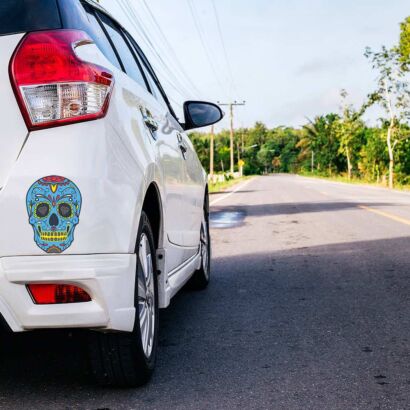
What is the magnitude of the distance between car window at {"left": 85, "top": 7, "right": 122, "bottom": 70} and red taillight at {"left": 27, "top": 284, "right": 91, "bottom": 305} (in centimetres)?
109

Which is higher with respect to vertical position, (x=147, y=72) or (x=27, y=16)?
(x=27, y=16)

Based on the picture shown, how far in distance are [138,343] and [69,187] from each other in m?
0.80

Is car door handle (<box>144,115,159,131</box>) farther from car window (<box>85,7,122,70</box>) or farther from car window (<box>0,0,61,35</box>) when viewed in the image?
car window (<box>0,0,61,35</box>)

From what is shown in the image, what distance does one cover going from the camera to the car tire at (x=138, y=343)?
9.58 ft

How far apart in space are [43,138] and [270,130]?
179 metres

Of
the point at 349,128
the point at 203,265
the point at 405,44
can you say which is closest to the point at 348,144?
the point at 349,128

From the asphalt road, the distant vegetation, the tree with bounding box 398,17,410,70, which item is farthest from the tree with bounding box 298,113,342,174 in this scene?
the asphalt road

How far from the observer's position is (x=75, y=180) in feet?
8.45

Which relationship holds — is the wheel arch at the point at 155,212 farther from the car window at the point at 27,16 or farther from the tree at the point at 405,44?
the tree at the point at 405,44

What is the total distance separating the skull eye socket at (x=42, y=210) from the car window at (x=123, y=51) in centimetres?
132

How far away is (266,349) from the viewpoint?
12.7 ft

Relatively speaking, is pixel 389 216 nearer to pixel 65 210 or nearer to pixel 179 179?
pixel 179 179

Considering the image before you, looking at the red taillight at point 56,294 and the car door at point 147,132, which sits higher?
the car door at point 147,132

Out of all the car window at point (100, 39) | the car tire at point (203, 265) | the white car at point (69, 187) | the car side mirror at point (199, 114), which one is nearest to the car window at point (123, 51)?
the car window at point (100, 39)
